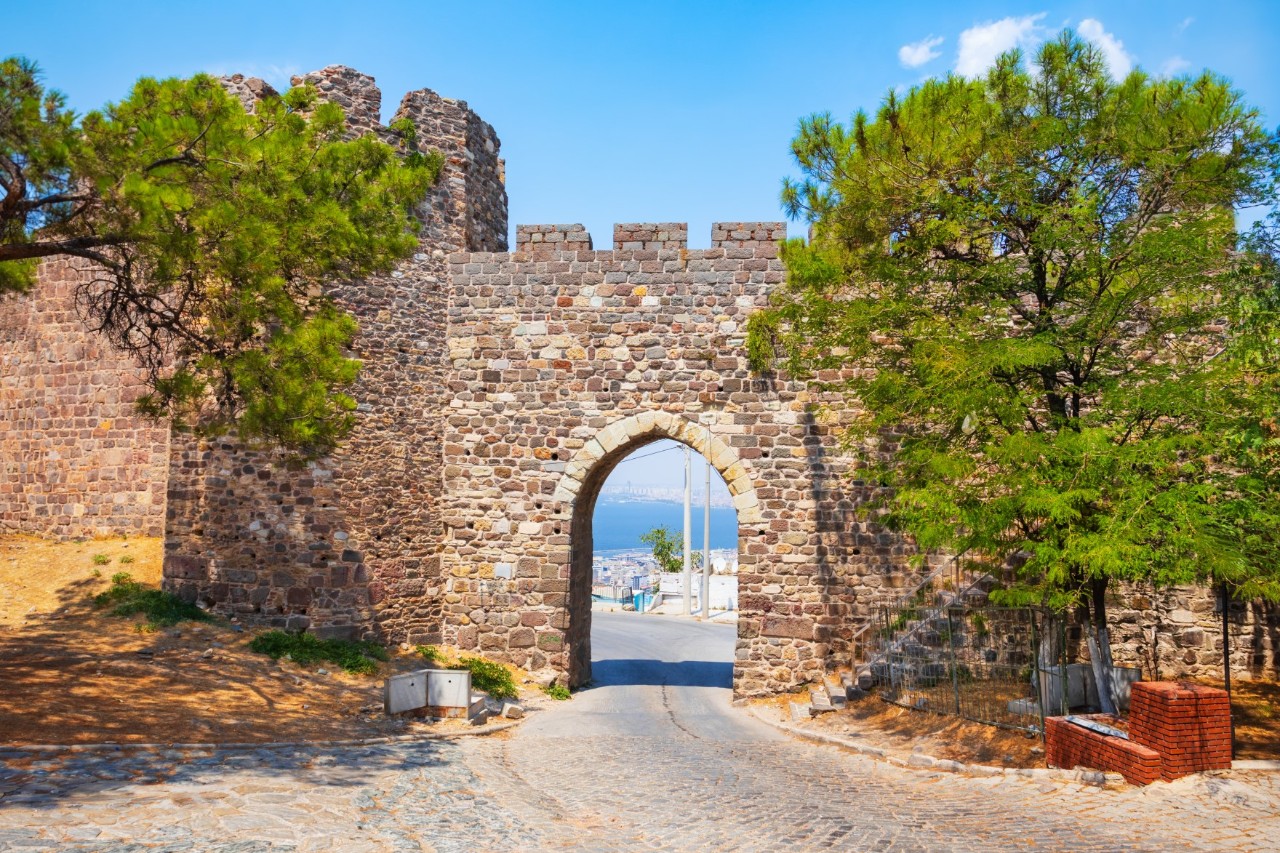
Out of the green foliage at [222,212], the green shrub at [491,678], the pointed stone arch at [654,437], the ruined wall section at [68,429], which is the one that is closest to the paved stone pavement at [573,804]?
the green shrub at [491,678]

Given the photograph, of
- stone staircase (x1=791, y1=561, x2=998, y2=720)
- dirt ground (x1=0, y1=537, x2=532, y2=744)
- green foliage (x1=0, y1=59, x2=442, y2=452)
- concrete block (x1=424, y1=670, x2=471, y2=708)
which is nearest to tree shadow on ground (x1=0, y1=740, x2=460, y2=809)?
dirt ground (x1=0, y1=537, x2=532, y2=744)

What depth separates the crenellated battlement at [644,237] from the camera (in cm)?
1380

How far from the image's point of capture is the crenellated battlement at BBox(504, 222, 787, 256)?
45.3 feet

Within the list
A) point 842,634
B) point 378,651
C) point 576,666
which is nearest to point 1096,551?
point 842,634

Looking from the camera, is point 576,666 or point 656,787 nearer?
point 656,787

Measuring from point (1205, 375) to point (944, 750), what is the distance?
4.42 metres

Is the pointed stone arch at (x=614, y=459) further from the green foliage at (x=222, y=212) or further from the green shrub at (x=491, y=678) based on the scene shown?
the green foliage at (x=222, y=212)

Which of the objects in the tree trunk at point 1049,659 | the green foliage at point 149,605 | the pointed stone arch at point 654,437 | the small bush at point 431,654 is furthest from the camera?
the pointed stone arch at point 654,437

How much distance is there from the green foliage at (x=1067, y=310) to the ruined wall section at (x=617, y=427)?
8.68 feet

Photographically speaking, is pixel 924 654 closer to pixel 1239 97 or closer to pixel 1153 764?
pixel 1153 764

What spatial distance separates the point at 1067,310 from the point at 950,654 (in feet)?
14.9

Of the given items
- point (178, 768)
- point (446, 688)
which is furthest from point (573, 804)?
point (446, 688)

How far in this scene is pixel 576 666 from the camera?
1382cm

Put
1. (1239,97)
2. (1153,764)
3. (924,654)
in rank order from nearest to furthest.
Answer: (1153,764)
(1239,97)
(924,654)
